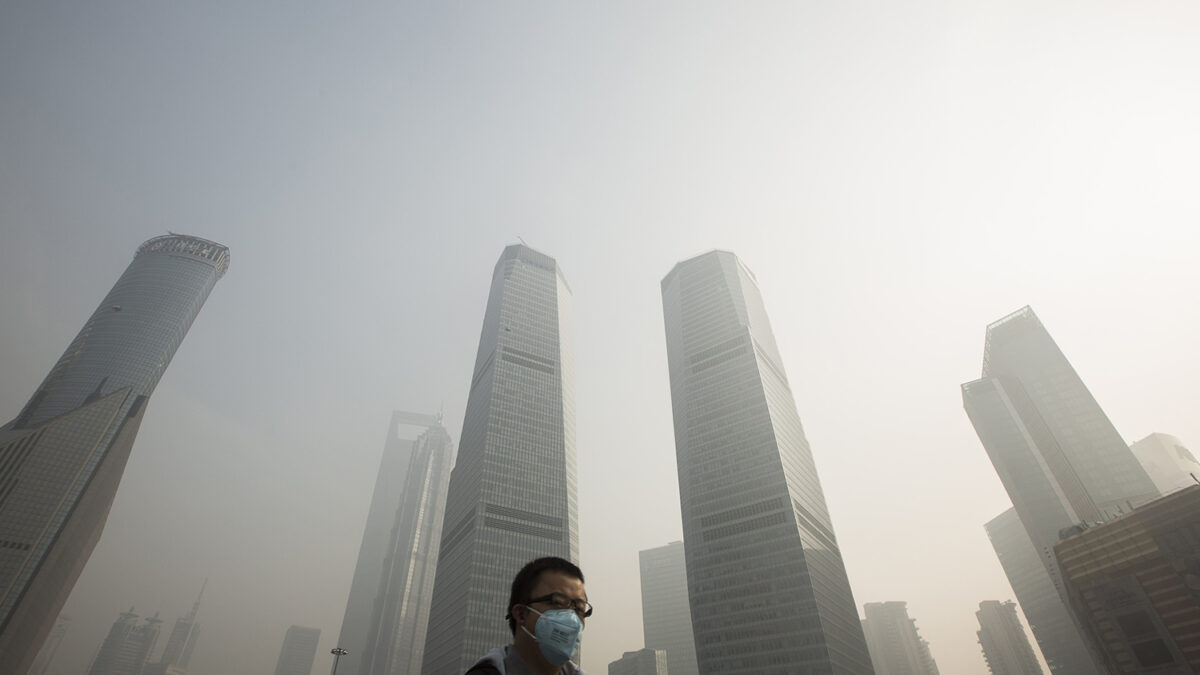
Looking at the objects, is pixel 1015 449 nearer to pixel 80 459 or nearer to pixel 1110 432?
pixel 1110 432

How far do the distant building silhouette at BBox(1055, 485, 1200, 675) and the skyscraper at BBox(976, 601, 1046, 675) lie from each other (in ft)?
397

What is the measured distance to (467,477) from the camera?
99.2 metres

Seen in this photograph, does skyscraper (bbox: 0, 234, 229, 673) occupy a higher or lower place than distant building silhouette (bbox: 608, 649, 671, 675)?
higher

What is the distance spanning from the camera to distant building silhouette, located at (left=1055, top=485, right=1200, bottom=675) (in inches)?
2557

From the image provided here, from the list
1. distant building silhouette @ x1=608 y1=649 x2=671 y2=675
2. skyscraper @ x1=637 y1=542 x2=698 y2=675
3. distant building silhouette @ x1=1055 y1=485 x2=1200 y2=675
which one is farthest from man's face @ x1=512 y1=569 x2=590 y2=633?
skyscraper @ x1=637 y1=542 x2=698 y2=675

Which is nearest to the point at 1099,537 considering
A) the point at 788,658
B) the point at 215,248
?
the point at 788,658

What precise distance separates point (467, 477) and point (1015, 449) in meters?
130

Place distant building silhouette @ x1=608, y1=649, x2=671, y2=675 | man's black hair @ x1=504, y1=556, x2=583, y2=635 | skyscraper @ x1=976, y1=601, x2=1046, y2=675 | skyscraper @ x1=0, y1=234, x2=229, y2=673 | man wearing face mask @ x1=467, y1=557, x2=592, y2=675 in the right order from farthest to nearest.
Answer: skyscraper @ x1=976, y1=601, x2=1046, y2=675
distant building silhouette @ x1=608, y1=649, x2=671, y2=675
skyscraper @ x1=0, y1=234, x2=229, y2=673
man's black hair @ x1=504, y1=556, x2=583, y2=635
man wearing face mask @ x1=467, y1=557, x2=592, y2=675

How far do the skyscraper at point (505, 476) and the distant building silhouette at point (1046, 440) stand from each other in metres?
108

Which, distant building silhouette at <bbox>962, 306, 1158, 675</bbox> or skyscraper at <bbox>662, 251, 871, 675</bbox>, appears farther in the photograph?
distant building silhouette at <bbox>962, 306, 1158, 675</bbox>

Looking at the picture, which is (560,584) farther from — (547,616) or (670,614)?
(670,614)

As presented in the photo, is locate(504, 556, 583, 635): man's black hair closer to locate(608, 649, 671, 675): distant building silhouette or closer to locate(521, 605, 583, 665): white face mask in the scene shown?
locate(521, 605, 583, 665): white face mask

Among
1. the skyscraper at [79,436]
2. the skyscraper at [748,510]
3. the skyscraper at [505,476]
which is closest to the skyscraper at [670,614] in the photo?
the skyscraper at [748,510]

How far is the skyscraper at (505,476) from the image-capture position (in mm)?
81188
